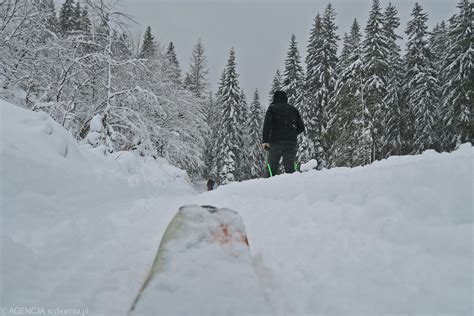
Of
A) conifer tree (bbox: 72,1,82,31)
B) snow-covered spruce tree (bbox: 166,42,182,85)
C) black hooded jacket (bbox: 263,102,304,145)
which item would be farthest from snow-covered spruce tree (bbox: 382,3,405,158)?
conifer tree (bbox: 72,1,82,31)

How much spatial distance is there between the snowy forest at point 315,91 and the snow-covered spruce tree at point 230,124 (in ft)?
0.34

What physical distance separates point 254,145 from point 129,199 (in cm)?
3195

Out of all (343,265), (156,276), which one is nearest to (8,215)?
(156,276)

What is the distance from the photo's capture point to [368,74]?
2211 centimetres

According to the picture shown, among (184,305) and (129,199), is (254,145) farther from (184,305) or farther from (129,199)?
(184,305)

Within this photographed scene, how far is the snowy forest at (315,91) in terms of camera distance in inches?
433

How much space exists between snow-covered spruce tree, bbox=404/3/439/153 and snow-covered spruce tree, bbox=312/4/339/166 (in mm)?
5784

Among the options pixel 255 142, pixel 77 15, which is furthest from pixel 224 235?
pixel 255 142

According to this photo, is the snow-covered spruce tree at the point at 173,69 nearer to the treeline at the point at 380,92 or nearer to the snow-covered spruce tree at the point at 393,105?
the treeline at the point at 380,92

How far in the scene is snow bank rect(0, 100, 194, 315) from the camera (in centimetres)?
211

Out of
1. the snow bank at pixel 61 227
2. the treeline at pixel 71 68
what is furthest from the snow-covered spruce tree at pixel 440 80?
the snow bank at pixel 61 227

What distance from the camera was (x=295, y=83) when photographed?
27250 millimetres

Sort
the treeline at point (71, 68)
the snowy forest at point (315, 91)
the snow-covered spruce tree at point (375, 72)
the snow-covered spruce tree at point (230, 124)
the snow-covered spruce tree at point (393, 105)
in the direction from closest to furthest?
1. the treeline at point (71, 68)
2. the snowy forest at point (315, 91)
3. the snow-covered spruce tree at point (375, 72)
4. the snow-covered spruce tree at point (393, 105)
5. the snow-covered spruce tree at point (230, 124)

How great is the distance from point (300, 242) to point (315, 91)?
85.2 ft
